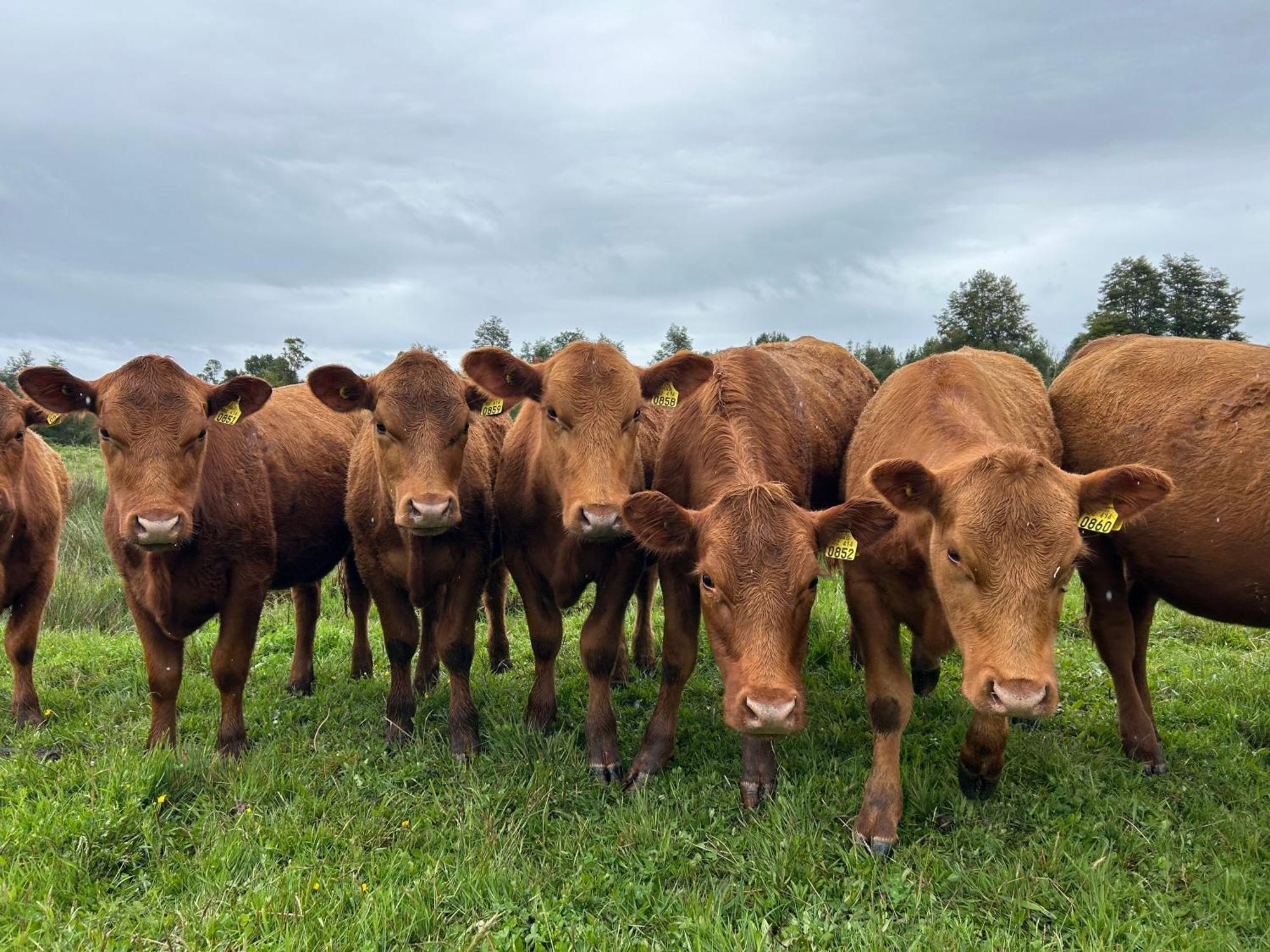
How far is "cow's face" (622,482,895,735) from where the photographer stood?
12.0 ft

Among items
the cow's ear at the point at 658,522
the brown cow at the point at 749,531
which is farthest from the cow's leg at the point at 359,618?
the cow's ear at the point at 658,522

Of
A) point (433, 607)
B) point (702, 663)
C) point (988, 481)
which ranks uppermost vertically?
point (988, 481)

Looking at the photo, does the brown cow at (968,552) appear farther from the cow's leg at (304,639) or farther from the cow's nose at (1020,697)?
the cow's leg at (304,639)

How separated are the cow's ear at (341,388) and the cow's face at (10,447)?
7.48ft

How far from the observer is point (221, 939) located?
3152 millimetres

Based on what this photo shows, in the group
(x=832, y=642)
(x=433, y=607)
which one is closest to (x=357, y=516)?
(x=433, y=607)

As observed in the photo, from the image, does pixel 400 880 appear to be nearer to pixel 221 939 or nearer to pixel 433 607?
pixel 221 939

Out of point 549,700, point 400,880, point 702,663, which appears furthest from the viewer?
point 702,663

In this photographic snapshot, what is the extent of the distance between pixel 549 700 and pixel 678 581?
54.4 inches

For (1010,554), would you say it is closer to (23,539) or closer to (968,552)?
(968,552)

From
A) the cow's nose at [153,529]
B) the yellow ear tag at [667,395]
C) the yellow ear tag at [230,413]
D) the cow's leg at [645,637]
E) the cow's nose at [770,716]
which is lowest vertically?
the cow's leg at [645,637]

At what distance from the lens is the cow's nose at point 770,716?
11.5 feet

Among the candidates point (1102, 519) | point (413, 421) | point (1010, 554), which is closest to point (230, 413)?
point (413, 421)

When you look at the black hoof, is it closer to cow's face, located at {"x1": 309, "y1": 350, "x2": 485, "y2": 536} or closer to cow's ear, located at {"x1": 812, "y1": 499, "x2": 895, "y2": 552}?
cow's ear, located at {"x1": 812, "y1": 499, "x2": 895, "y2": 552}
